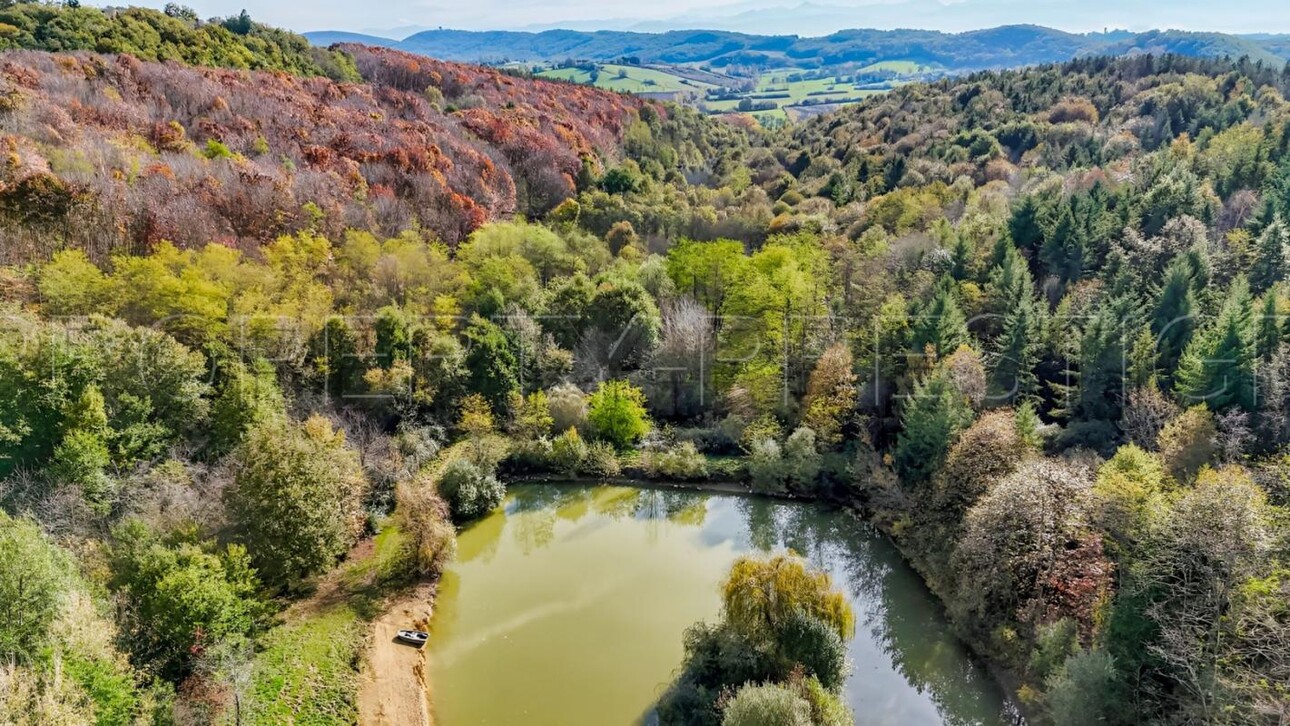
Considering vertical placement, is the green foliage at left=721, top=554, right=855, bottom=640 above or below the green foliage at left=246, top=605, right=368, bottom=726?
above

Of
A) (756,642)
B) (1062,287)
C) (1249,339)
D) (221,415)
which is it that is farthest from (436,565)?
(1062,287)

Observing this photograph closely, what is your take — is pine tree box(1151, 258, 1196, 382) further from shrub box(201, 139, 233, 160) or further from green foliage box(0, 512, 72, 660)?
shrub box(201, 139, 233, 160)

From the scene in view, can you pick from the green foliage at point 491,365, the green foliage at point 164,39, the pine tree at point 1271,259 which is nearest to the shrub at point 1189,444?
the pine tree at point 1271,259

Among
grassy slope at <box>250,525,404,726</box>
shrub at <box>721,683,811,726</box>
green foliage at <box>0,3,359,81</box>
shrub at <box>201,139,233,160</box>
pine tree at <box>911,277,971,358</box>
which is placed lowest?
grassy slope at <box>250,525,404,726</box>

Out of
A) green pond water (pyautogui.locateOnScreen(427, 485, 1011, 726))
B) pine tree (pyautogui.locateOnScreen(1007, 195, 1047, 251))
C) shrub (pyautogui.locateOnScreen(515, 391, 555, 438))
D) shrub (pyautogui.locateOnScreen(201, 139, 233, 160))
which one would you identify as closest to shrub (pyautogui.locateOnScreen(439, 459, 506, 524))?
green pond water (pyautogui.locateOnScreen(427, 485, 1011, 726))

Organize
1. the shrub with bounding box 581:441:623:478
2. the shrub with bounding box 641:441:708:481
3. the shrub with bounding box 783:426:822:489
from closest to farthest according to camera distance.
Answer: the shrub with bounding box 783:426:822:489
the shrub with bounding box 641:441:708:481
the shrub with bounding box 581:441:623:478

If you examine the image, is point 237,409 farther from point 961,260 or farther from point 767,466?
point 961,260

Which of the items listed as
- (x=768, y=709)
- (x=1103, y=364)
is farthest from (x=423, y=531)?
(x=1103, y=364)

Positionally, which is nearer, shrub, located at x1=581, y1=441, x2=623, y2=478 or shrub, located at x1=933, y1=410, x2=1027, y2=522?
shrub, located at x1=933, y1=410, x2=1027, y2=522
